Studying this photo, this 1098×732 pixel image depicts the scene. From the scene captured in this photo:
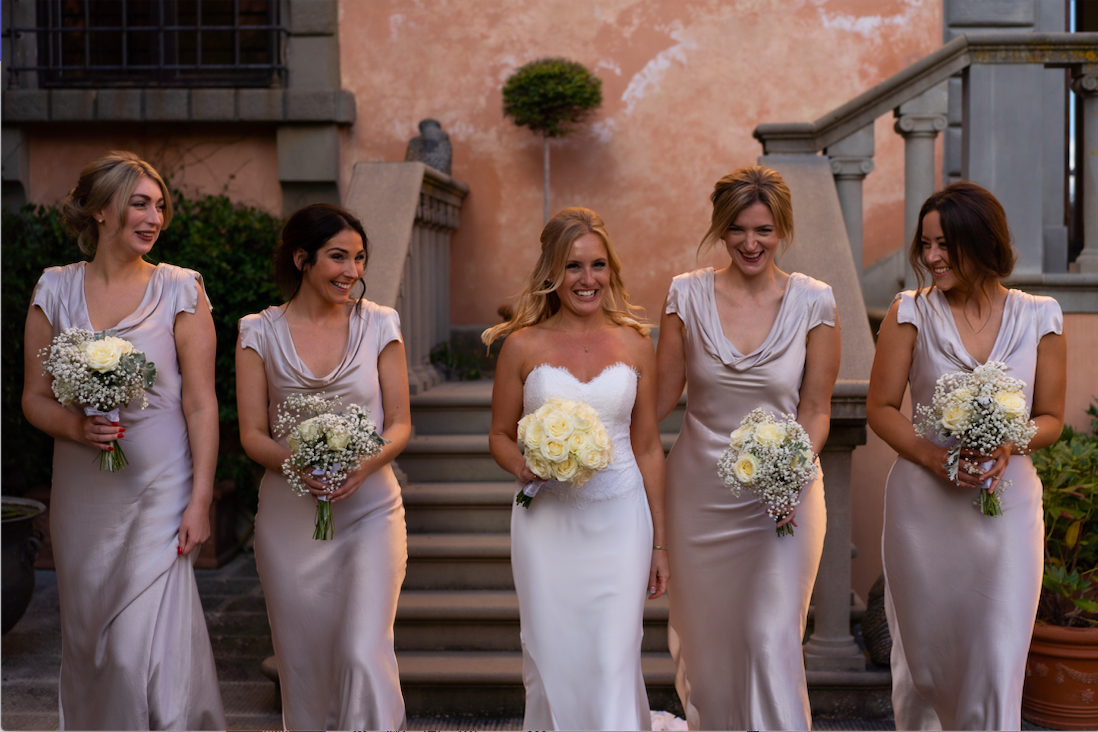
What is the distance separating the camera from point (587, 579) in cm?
333

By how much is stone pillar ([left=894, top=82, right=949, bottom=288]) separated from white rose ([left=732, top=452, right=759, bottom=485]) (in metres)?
3.15

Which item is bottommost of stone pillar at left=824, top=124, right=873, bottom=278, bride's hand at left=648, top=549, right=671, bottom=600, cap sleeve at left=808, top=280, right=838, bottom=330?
bride's hand at left=648, top=549, right=671, bottom=600

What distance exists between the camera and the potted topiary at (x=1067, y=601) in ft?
14.9

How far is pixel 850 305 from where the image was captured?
16.3ft

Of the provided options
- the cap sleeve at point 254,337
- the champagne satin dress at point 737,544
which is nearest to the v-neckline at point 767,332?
the champagne satin dress at point 737,544

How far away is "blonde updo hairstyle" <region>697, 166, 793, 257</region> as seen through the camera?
3.46 metres

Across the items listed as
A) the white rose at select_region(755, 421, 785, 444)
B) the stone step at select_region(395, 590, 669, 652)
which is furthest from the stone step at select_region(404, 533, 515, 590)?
the white rose at select_region(755, 421, 785, 444)

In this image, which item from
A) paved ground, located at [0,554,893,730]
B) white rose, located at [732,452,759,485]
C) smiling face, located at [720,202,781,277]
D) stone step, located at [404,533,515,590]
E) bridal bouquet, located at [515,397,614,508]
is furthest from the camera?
stone step, located at [404,533,515,590]

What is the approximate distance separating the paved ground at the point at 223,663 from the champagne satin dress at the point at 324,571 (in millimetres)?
1306

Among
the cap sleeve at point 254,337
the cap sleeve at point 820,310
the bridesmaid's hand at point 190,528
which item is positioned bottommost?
the bridesmaid's hand at point 190,528

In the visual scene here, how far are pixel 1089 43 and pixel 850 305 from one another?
2192 millimetres

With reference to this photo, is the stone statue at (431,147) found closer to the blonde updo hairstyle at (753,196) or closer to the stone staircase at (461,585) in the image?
the stone staircase at (461,585)

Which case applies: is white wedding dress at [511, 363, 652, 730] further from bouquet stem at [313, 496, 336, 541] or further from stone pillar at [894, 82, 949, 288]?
stone pillar at [894, 82, 949, 288]

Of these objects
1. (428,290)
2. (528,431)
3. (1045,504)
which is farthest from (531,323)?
(428,290)
